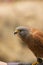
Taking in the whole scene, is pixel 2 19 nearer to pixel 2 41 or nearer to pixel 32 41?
pixel 2 41

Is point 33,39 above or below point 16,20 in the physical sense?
below

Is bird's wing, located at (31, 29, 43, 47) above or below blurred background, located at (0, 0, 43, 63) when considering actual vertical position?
below

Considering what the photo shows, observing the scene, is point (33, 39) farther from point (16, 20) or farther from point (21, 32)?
point (16, 20)

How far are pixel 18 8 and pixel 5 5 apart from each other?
0.12m

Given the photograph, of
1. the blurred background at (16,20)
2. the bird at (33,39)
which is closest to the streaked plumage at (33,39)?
the bird at (33,39)

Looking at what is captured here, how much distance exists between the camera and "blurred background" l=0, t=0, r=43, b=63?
183 cm

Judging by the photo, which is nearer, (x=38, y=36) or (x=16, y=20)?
(x=38, y=36)

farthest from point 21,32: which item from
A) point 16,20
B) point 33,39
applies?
point 16,20

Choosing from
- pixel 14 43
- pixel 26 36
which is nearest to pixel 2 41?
pixel 14 43

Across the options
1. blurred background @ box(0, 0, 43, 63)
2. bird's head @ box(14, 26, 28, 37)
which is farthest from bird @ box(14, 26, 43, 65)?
blurred background @ box(0, 0, 43, 63)

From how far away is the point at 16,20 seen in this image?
1.88 m

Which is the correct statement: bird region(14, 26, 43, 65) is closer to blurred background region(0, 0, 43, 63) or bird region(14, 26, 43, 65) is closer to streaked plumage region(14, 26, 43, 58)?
streaked plumage region(14, 26, 43, 58)

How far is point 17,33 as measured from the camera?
3.93 feet

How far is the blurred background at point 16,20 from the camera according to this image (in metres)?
1.83
